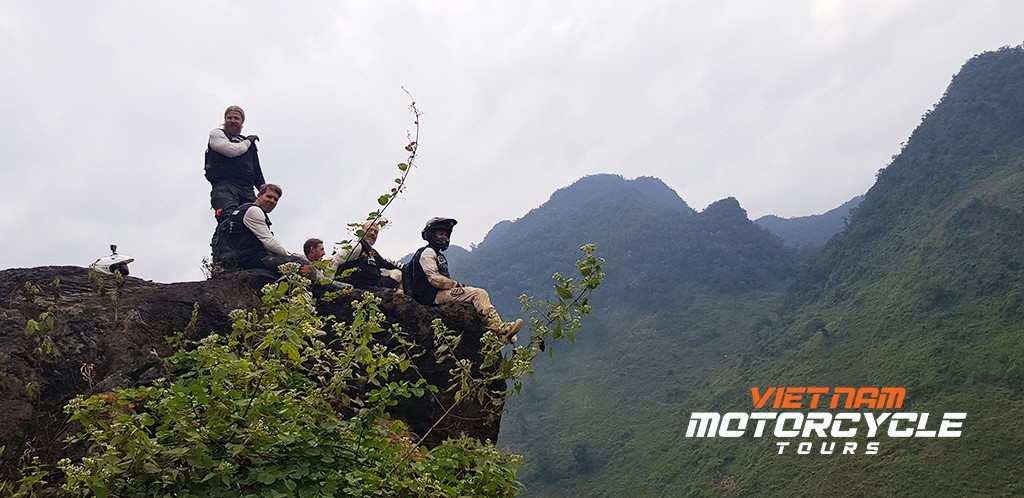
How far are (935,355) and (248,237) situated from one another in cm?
4667

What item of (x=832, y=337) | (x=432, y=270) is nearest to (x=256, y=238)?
(x=432, y=270)

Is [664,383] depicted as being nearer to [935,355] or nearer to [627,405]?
[627,405]

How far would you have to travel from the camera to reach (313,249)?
756 cm

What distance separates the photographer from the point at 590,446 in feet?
176

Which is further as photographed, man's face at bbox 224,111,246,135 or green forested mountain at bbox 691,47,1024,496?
green forested mountain at bbox 691,47,1024,496

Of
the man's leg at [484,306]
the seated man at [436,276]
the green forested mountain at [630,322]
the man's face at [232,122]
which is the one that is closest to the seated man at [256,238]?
the man's face at [232,122]

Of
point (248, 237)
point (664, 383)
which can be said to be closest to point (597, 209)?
point (664, 383)

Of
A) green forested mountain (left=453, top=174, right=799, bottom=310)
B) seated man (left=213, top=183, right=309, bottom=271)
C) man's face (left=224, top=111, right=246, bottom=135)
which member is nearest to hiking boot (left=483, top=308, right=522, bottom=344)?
seated man (left=213, top=183, right=309, bottom=271)

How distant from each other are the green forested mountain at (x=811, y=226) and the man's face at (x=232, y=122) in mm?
137426

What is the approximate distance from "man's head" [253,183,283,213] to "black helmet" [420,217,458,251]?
74.4 inches

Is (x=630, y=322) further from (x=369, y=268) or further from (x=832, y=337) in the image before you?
(x=369, y=268)

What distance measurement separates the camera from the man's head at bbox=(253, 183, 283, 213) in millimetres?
6980

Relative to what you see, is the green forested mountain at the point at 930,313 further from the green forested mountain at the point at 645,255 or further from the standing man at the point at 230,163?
the standing man at the point at 230,163

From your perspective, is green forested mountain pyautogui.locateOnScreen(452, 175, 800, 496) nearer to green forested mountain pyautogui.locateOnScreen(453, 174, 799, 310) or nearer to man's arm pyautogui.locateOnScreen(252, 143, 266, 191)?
green forested mountain pyautogui.locateOnScreen(453, 174, 799, 310)
